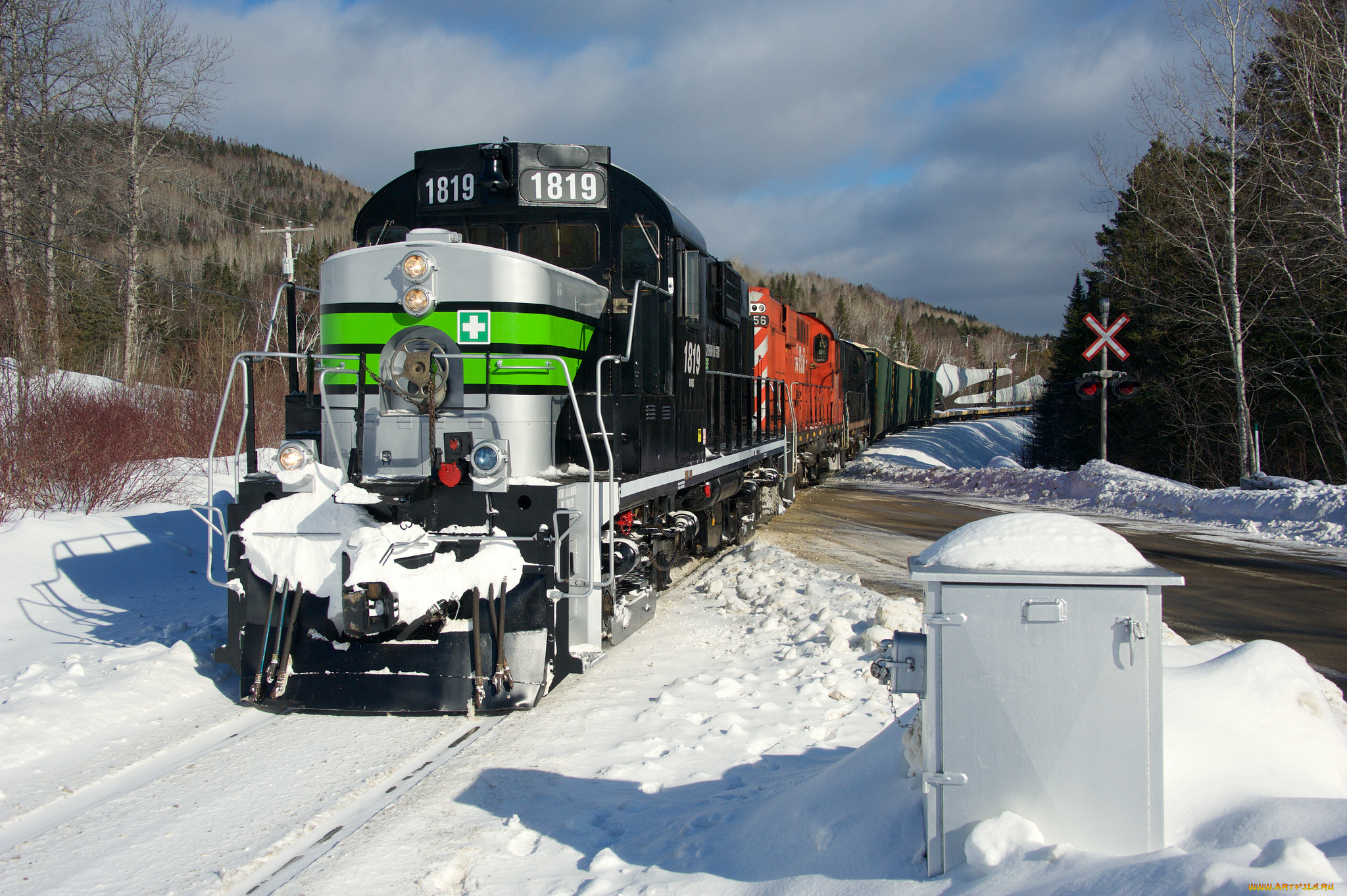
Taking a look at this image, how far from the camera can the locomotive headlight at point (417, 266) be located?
16.5ft

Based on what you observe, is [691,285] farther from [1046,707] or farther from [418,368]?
[1046,707]

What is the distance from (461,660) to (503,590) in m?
0.43

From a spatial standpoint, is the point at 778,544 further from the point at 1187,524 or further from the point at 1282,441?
the point at 1282,441

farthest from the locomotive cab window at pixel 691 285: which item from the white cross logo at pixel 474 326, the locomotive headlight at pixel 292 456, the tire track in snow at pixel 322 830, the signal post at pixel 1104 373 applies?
the signal post at pixel 1104 373

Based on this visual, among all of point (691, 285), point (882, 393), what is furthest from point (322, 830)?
point (882, 393)

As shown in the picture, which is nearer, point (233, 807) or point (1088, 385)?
point (233, 807)

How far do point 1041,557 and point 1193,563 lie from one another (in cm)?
903

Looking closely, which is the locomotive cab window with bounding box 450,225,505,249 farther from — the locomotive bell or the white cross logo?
the locomotive bell

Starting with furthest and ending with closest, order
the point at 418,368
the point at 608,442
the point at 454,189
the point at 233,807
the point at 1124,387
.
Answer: the point at 1124,387 < the point at 454,189 < the point at 608,442 < the point at 418,368 < the point at 233,807

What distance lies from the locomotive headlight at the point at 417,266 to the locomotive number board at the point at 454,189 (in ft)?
4.29

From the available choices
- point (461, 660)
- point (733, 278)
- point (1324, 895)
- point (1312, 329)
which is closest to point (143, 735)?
point (461, 660)

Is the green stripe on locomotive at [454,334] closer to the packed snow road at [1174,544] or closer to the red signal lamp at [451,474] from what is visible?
the red signal lamp at [451,474]

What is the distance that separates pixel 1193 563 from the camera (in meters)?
9.87

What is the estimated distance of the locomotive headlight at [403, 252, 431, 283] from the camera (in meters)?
5.02
